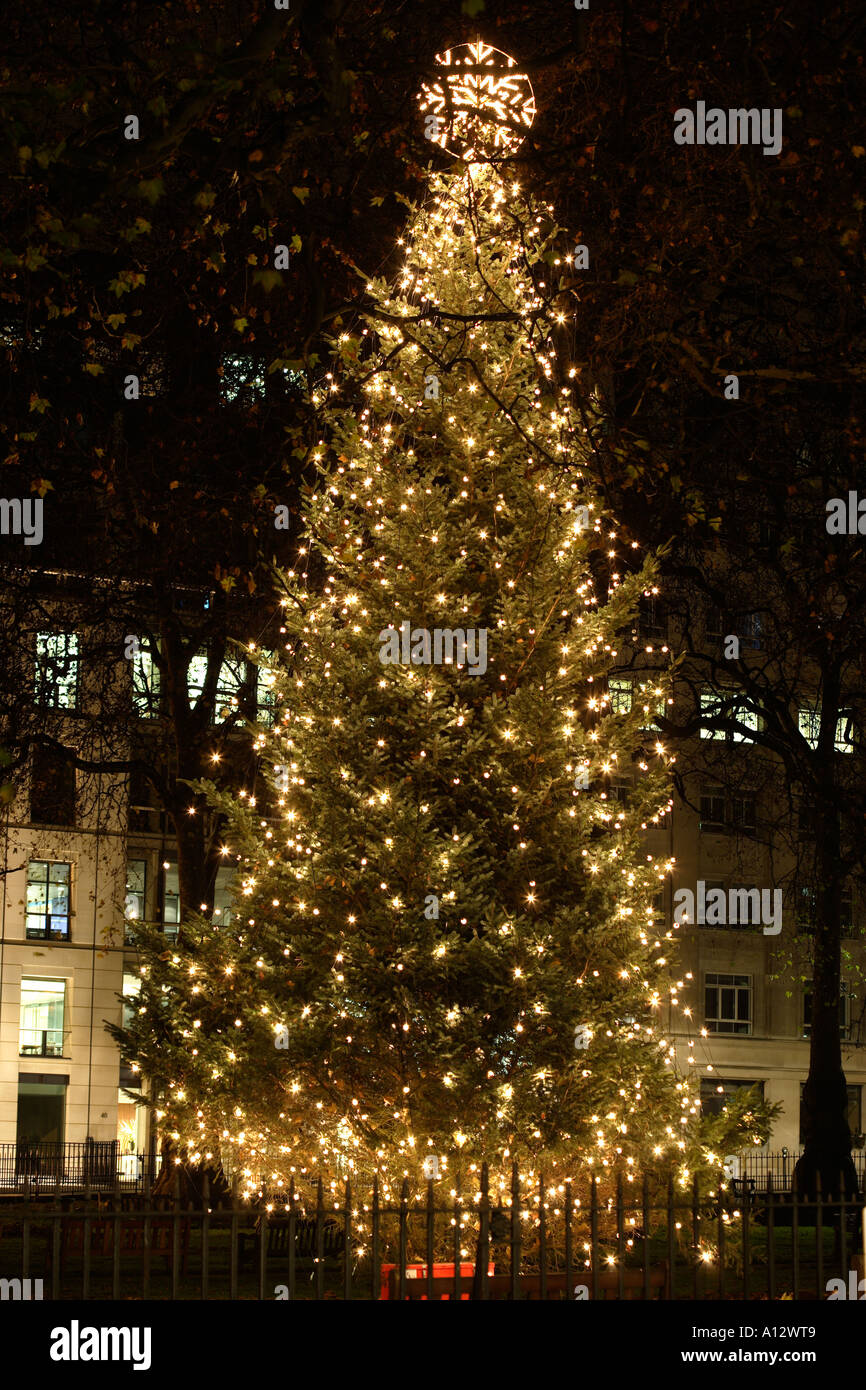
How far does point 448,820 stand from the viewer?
14.2 metres

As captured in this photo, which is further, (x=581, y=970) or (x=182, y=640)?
(x=182, y=640)

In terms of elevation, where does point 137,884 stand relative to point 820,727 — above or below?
below

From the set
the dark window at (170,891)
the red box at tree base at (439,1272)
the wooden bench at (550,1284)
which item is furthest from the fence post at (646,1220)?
the dark window at (170,891)

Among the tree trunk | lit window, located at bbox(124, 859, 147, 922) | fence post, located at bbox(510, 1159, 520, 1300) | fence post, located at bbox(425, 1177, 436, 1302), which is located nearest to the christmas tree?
fence post, located at bbox(510, 1159, 520, 1300)

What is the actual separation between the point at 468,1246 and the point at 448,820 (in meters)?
3.49

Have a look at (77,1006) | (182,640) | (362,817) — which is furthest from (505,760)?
(77,1006)

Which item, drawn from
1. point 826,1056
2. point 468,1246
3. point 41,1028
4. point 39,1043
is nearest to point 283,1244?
point 468,1246

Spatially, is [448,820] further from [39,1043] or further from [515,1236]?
[39,1043]

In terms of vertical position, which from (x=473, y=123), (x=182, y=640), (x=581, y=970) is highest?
(x=473, y=123)

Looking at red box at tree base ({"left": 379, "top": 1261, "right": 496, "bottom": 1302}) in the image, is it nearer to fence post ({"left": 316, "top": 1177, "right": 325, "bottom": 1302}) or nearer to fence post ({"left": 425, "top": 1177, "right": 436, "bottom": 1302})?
fence post ({"left": 425, "top": 1177, "right": 436, "bottom": 1302})

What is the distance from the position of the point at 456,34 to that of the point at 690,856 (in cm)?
3870

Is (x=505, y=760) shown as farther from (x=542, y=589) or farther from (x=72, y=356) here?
(x=72, y=356)

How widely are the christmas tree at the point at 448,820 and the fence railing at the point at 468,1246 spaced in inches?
21.3

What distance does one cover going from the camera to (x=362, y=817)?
13875mm
